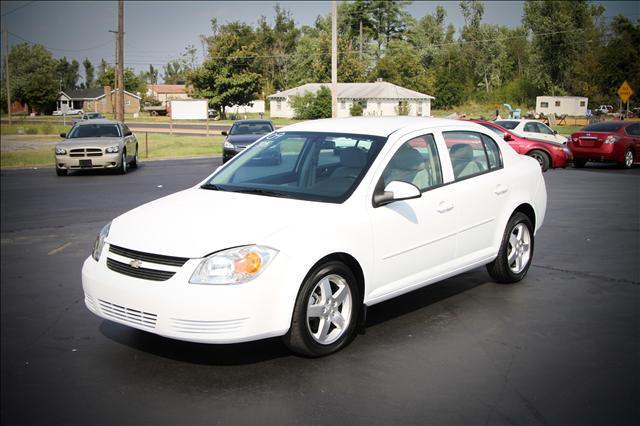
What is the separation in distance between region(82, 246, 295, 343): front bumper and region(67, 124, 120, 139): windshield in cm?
1770

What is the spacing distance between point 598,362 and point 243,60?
290 ft

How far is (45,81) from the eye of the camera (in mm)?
15312

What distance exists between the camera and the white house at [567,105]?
77938 millimetres

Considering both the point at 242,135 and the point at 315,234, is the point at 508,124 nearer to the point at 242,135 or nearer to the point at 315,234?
the point at 242,135

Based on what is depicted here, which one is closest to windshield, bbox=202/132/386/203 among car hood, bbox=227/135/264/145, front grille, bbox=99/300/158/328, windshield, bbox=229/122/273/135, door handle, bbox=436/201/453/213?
door handle, bbox=436/201/453/213

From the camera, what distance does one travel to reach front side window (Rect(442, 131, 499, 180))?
22.0 feet

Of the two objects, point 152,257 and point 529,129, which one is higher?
point 529,129

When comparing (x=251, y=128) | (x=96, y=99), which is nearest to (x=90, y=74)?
(x=96, y=99)

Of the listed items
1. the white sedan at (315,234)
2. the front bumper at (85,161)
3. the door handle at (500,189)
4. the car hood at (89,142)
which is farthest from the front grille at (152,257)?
the car hood at (89,142)

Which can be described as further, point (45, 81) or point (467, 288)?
point (45, 81)

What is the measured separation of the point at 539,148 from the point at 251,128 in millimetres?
9562

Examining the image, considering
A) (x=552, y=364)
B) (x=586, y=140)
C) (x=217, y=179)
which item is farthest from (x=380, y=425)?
(x=586, y=140)

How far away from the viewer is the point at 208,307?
4.68 meters

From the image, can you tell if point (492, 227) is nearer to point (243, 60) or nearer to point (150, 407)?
point (150, 407)
